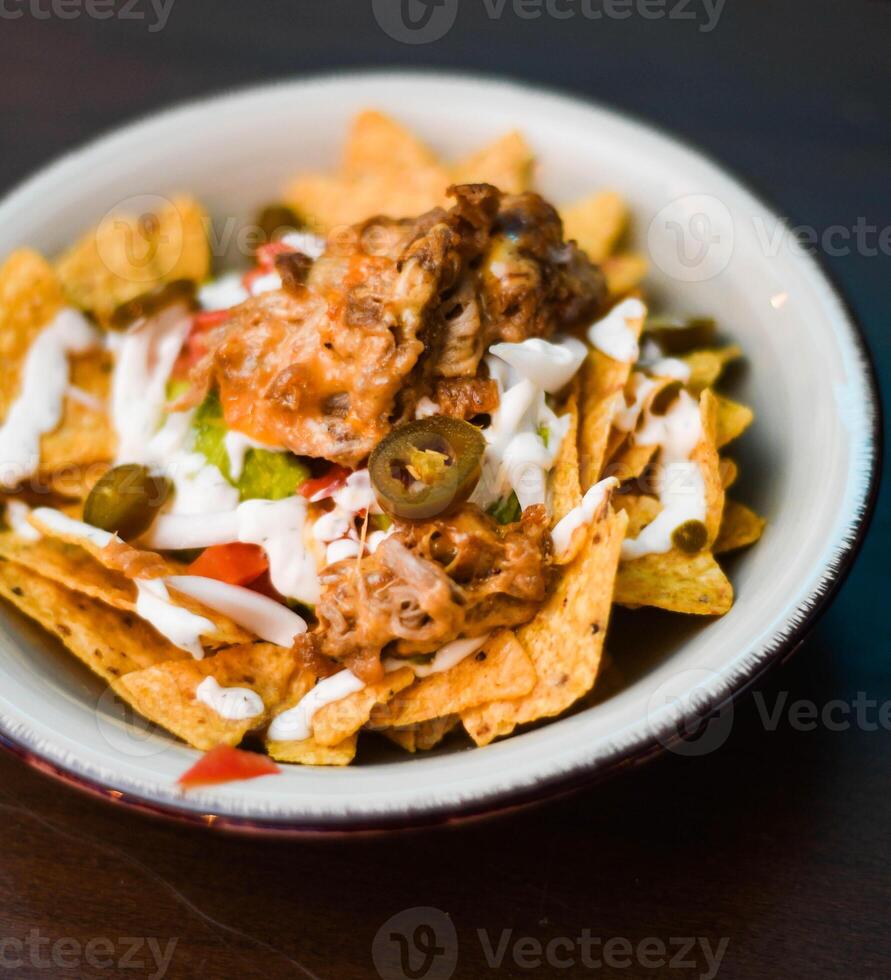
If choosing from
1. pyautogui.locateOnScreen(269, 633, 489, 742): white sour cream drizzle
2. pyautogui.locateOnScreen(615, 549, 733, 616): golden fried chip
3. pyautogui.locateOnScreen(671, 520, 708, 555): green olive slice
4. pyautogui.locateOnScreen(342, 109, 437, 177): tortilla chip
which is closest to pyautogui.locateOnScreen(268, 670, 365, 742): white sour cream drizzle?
pyautogui.locateOnScreen(269, 633, 489, 742): white sour cream drizzle

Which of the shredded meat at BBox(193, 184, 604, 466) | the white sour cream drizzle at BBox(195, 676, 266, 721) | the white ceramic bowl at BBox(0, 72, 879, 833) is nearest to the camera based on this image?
the white ceramic bowl at BBox(0, 72, 879, 833)

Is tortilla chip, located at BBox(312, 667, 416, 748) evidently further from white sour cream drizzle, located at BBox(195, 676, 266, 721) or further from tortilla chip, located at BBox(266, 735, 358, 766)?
white sour cream drizzle, located at BBox(195, 676, 266, 721)

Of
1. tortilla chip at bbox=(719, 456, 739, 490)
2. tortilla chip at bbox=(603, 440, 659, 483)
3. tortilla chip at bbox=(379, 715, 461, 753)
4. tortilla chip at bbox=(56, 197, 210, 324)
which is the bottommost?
tortilla chip at bbox=(379, 715, 461, 753)

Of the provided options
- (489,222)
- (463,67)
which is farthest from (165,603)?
(463,67)

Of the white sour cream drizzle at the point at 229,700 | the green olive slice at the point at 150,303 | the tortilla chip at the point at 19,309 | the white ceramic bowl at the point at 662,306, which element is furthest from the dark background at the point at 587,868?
the green olive slice at the point at 150,303

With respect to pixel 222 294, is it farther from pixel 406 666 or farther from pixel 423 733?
pixel 423 733

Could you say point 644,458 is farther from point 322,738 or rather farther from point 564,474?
point 322,738
